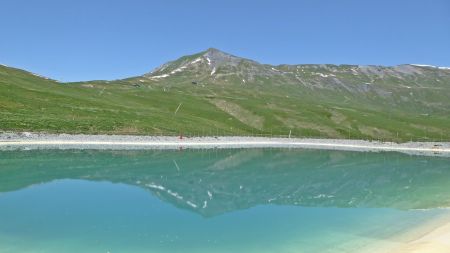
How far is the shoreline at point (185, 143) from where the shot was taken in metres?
85.7

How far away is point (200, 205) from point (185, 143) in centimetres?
6864

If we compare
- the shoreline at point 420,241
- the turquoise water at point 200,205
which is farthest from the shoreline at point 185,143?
the shoreline at point 420,241

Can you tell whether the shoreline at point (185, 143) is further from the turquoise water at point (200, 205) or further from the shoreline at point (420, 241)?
the shoreline at point (420, 241)

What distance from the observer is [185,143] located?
105188 mm

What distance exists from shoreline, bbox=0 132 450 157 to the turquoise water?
16.1 m

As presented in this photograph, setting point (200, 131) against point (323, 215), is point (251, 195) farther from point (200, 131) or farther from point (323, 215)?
point (200, 131)

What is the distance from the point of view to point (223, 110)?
582 ft

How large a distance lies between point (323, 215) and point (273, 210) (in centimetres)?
422

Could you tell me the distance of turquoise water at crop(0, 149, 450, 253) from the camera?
82.5 feet

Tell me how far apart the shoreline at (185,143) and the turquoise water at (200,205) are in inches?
633

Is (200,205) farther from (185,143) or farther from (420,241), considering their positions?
(185,143)

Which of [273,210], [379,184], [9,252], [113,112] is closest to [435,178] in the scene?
[379,184]

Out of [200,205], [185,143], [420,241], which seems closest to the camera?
[420,241]

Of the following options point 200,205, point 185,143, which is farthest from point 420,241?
point 185,143
